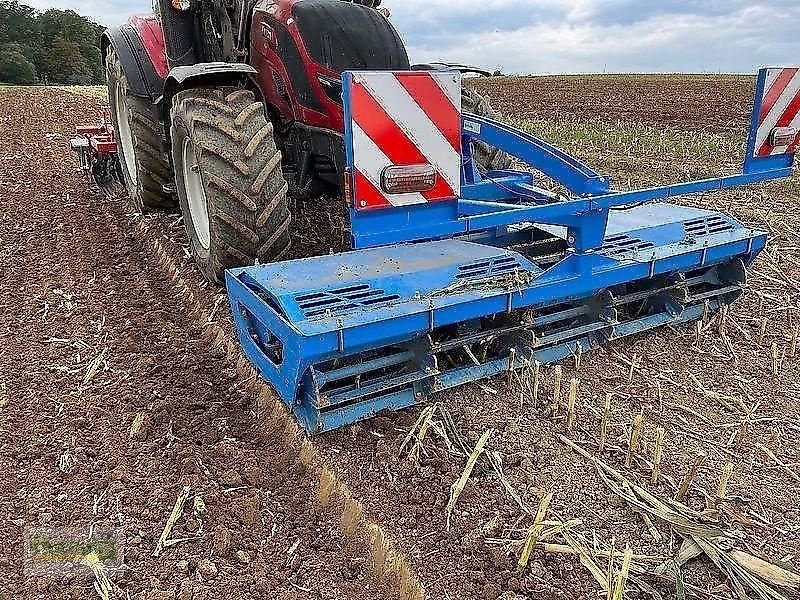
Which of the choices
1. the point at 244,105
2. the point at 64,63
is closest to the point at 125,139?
the point at 244,105

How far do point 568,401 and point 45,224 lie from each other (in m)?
4.88

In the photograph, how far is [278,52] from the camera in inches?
157

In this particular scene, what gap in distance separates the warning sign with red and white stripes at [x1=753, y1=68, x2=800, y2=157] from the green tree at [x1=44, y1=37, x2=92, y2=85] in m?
42.3

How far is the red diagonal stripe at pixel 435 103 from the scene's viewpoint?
2.42 meters

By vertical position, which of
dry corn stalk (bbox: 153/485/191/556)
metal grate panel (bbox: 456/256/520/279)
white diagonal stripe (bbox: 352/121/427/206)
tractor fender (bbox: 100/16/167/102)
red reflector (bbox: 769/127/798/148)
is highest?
tractor fender (bbox: 100/16/167/102)

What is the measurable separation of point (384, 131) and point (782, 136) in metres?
2.16

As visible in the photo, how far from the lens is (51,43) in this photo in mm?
41219

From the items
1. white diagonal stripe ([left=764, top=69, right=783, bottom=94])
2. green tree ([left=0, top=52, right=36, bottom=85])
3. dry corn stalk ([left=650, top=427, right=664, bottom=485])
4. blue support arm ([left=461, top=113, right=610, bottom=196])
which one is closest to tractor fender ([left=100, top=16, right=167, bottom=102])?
blue support arm ([left=461, top=113, right=610, bottom=196])

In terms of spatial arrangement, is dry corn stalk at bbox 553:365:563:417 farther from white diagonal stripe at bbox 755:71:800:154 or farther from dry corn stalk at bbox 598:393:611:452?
white diagonal stripe at bbox 755:71:800:154

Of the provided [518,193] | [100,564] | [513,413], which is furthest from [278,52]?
[100,564]

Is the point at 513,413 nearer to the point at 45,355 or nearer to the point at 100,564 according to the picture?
the point at 100,564

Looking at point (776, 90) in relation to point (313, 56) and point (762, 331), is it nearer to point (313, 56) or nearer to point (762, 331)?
point (762, 331)

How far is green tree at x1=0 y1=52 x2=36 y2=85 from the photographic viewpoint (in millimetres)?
34844

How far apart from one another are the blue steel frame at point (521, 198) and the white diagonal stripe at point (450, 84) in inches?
13.6
